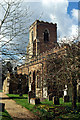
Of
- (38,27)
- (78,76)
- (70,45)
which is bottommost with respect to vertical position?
(78,76)

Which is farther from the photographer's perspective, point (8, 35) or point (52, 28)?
point (52, 28)

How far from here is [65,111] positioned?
396 inches

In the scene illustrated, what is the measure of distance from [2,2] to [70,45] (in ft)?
23.1

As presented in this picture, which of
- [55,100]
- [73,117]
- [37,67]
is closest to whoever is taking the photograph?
[73,117]

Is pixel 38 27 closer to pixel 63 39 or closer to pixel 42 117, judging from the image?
pixel 63 39

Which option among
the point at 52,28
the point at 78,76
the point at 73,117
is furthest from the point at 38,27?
the point at 73,117

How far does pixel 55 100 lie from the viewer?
13102mm

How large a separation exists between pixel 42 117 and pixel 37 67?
15027 mm

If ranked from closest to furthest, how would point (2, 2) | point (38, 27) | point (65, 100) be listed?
point (2, 2), point (65, 100), point (38, 27)

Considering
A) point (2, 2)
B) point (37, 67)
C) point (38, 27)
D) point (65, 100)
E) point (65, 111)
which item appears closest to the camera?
point (2, 2)

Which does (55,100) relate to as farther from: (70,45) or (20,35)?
(20,35)

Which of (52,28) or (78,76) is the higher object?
(52,28)

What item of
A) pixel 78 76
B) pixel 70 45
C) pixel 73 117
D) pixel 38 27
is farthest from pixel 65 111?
pixel 38 27

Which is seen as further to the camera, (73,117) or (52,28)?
(52,28)
